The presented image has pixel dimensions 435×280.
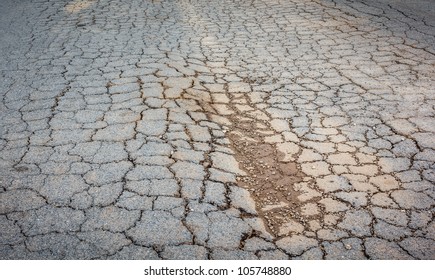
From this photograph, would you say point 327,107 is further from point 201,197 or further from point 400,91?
point 201,197

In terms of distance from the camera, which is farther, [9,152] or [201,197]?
[9,152]

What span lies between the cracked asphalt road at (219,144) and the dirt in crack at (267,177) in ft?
0.04

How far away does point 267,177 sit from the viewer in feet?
9.02

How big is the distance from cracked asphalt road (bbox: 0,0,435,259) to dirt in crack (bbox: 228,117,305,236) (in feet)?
0.04

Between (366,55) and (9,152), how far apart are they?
14.1 ft

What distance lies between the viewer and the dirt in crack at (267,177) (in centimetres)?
238

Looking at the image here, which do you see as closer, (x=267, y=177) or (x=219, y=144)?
(x=267, y=177)

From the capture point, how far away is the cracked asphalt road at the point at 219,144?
2.20 m

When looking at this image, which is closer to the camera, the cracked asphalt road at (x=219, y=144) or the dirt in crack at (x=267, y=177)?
the cracked asphalt road at (x=219, y=144)

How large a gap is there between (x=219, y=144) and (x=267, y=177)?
551mm

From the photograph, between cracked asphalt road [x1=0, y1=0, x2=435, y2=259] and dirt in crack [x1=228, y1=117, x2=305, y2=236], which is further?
dirt in crack [x1=228, y1=117, x2=305, y2=236]

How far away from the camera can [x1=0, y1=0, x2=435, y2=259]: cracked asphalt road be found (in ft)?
7.21
